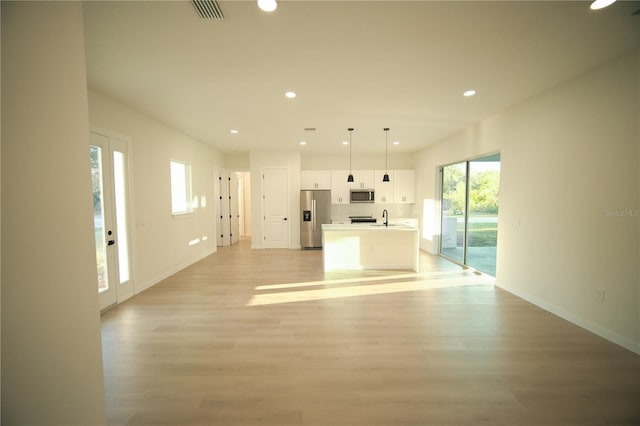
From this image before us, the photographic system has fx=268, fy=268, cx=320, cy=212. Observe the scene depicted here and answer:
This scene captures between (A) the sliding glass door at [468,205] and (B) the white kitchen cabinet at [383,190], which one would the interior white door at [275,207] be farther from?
(A) the sliding glass door at [468,205]

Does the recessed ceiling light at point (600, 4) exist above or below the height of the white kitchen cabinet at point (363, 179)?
above

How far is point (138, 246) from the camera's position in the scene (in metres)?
4.23

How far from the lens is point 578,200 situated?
10.1 feet

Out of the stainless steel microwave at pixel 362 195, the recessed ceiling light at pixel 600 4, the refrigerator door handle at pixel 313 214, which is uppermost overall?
the recessed ceiling light at pixel 600 4

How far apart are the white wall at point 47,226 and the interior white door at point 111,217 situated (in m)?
2.56

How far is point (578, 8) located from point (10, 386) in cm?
382

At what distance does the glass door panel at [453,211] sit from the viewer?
18.7ft

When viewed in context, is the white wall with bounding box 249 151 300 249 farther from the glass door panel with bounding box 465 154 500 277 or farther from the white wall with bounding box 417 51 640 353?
the white wall with bounding box 417 51 640 353

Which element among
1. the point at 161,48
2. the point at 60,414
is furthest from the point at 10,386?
the point at 161,48

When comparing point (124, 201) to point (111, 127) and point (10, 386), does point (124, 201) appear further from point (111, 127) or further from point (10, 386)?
point (10, 386)

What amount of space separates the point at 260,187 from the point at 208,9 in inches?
232

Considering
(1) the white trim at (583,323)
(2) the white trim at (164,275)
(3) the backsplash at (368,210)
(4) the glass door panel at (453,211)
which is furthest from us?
(3) the backsplash at (368,210)

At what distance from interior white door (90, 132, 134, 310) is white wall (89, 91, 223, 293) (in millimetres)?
151

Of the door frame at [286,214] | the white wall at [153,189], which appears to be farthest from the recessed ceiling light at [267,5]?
the door frame at [286,214]
